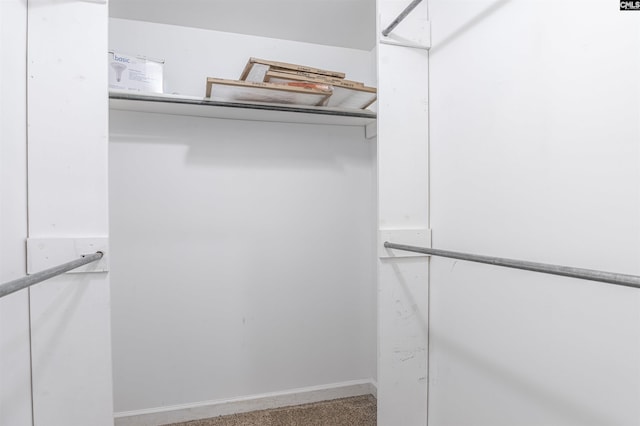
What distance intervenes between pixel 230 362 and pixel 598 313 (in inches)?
70.8

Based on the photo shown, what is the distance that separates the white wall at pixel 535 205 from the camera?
0.85m

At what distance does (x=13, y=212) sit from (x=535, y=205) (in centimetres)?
165

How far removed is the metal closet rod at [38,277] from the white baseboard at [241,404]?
1164mm

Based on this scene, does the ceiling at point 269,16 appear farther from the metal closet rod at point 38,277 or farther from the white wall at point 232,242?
the metal closet rod at point 38,277

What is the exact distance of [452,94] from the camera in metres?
1.43

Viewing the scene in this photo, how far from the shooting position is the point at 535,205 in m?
1.07

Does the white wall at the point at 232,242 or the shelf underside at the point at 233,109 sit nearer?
the shelf underside at the point at 233,109

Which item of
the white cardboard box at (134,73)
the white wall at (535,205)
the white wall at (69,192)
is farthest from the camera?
the white cardboard box at (134,73)

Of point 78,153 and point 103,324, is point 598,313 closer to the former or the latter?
point 103,324

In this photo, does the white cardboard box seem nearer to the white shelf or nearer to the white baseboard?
the white shelf

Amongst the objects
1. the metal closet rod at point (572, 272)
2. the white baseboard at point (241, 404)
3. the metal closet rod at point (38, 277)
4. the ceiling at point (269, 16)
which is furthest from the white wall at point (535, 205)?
the metal closet rod at point (38, 277)

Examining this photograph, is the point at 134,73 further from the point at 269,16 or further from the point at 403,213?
the point at 403,213

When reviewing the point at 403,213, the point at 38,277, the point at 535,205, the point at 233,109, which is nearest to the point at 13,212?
the point at 38,277

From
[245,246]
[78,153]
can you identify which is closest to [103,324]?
[78,153]
